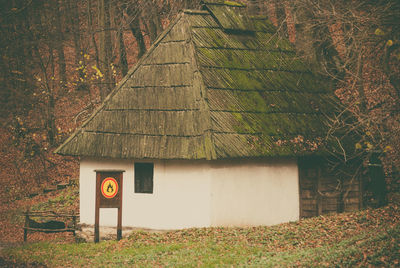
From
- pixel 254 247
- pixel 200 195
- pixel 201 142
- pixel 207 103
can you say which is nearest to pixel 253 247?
pixel 254 247

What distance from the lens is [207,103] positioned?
45.3 ft

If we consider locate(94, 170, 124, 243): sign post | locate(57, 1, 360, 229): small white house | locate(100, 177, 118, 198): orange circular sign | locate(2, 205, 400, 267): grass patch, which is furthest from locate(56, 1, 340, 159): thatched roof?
locate(2, 205, 400, 267): grass patch

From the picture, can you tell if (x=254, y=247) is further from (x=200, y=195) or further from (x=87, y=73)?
(x=87, y=73)

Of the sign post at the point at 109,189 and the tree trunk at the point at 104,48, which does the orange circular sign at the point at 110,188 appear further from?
the tree trunk at the point at 104,48

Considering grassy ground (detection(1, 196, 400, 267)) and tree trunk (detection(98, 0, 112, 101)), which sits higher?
tree trunk (detection(98, 0, 112, 101))

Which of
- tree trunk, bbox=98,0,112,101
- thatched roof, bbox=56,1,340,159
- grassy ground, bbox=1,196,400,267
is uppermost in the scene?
tree trunk, bbox=98,0,112,101

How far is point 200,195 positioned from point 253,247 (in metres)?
2.68

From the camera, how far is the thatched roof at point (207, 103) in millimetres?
13492

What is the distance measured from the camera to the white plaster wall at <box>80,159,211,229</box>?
44.0 feet

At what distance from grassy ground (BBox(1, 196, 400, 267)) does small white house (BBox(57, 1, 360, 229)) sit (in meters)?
0.91

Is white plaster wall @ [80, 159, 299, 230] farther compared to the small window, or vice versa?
the small window

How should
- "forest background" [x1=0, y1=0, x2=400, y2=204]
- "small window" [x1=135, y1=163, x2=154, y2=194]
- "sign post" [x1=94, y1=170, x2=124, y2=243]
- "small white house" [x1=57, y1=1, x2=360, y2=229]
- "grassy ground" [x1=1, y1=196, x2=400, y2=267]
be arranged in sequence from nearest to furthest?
"grassy ground" [x1=1, y1=196, x2=400, y2=267]
"sign post" [x1=94, y1=170, x2=124, y2=243]
"small white house" [x1=57, y1=1, x2=360, y2=229]
"small window" [x1=135, y1=163, x2=154, y2=194]
"forest background" [x1=0, y1=0, x2=400, y2=204]

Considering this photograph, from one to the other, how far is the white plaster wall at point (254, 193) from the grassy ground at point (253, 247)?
767 millimetres

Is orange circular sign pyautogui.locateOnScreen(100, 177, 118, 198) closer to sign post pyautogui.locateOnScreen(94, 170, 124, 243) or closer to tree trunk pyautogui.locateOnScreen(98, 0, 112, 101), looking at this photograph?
sign post pyautogui.locateOnScreen(94, 170, 124, 243)
